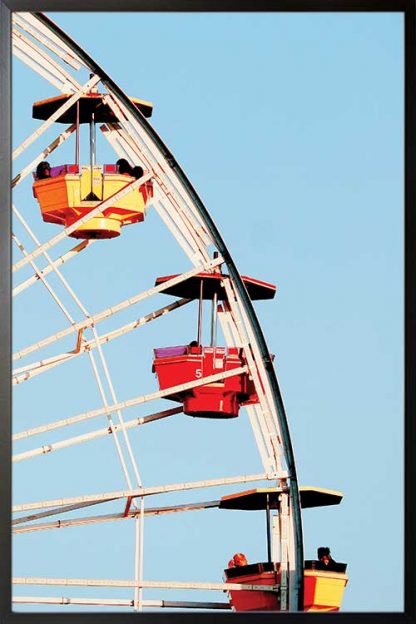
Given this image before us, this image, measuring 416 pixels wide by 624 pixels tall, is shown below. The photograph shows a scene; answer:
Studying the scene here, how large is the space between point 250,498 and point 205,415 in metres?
0.48

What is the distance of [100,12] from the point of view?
3.15 meters

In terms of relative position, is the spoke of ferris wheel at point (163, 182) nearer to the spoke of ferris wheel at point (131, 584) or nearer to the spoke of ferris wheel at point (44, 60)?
the spoke of ferris wheel at point (44, 60)

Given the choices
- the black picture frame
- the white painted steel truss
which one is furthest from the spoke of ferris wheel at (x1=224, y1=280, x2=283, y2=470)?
the black picture frame

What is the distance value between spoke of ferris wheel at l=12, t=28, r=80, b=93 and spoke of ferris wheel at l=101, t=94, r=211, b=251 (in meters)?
0.20

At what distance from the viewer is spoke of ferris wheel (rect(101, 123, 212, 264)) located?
7473mm

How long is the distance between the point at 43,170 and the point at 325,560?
229 cm

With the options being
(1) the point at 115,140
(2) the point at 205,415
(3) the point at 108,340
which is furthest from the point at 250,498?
(1) the point at 115,140

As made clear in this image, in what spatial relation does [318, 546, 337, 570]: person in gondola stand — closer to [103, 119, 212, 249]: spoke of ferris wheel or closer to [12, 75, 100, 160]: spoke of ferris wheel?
[103, 119, 212, 249]: spoke of ferris wheel

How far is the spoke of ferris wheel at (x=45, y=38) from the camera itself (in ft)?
21.9

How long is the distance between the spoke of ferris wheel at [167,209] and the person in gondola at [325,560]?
1.58 meters

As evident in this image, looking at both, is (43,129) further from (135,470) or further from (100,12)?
(100,12)
